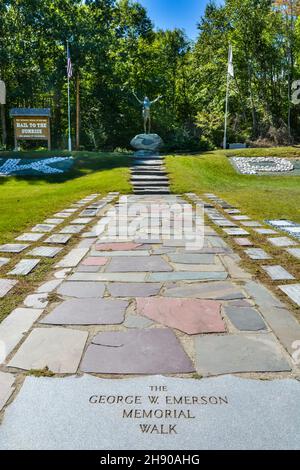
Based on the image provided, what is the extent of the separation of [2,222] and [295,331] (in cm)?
437

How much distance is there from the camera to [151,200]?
7.87 metres

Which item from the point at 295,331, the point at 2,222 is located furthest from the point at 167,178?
the point at 295,331

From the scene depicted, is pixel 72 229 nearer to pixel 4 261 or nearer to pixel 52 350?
pixel 4 261

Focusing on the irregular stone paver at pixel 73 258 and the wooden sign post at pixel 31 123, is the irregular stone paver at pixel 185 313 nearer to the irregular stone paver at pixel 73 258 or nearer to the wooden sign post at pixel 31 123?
the irregular stone paver at pixel 73 258

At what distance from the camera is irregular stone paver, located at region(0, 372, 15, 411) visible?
1.65 metres

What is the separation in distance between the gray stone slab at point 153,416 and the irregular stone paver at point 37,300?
0.88 meters

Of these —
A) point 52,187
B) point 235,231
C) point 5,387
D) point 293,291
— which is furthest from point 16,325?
point 52,187

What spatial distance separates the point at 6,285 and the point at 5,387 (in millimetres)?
1365

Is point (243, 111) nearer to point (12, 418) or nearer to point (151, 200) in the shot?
point (151, 200)

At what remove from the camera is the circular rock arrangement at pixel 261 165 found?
12.8 meters

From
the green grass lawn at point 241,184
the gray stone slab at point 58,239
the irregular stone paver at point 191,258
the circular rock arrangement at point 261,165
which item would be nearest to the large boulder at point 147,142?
the green grass lawn at point 241,184

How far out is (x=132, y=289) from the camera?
2961 millimetres

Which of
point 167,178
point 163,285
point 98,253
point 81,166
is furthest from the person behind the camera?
point 81,166

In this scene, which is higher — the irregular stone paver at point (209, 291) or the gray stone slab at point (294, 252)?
the gray stone slab at point (294, 252)
